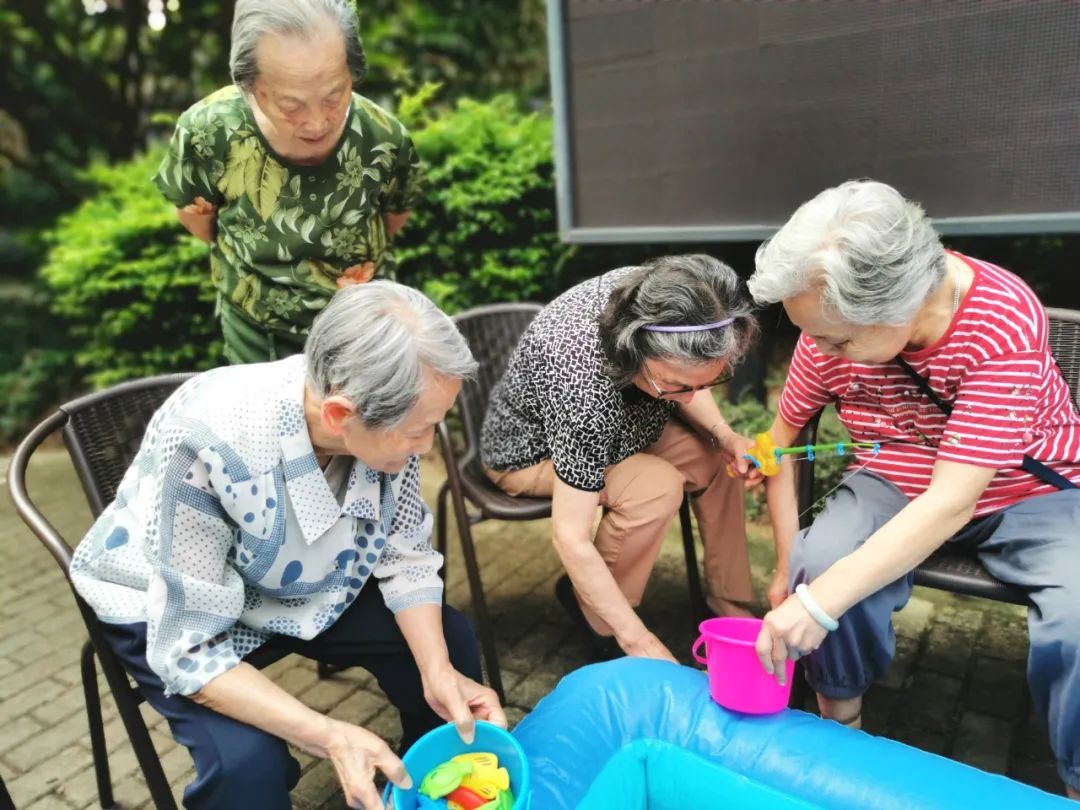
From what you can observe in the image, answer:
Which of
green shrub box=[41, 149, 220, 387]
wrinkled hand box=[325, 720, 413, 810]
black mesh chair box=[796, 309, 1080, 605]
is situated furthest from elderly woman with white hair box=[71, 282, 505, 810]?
green shrub box=[41, 149, 220, 387]

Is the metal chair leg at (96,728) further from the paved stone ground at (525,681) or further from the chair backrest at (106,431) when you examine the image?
the chair backrest at (106,431)

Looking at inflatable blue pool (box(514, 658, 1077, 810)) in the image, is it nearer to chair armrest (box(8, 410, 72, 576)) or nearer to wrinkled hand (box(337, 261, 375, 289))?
chair armrest (box(8, 410, 72, 576))

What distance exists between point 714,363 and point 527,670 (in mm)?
1386

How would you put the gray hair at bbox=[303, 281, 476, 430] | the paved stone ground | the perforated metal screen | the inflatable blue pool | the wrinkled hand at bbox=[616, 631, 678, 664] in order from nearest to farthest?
the gray hair at bbox=[303, 281, 476, 430] < the inflatable blue pool < the wrinkled hand at bbox=[616, 631, 678, 664] < the paved stone ground < the perforated metal screen

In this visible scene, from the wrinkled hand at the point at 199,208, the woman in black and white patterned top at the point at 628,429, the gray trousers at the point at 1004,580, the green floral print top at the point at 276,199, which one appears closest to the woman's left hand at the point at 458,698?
the woman in black and white patterned top at the point at 628,429

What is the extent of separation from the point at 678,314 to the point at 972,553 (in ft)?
3.22

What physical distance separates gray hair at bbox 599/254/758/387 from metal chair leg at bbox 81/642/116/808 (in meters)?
1.55

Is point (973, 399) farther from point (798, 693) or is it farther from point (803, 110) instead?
point (803, 110)

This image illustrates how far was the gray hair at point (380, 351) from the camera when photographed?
1.47m

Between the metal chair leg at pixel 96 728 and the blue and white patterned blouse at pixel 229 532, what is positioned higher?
the blue and white patterned blouse at pixel 229 532

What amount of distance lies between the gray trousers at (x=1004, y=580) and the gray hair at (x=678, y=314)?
1.65 ft

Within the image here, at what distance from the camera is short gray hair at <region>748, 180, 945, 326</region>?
65.0 inches

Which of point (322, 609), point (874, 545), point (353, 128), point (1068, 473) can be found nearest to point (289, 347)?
point (353, 128)

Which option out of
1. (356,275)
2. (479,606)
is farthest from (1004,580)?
(356,275)
